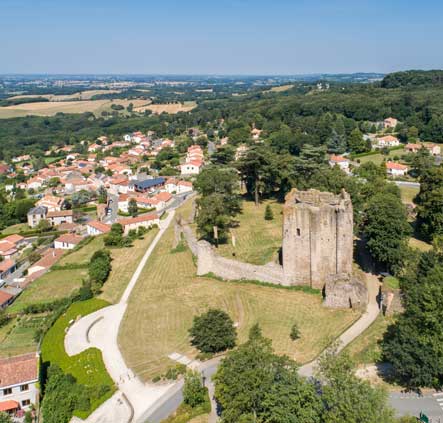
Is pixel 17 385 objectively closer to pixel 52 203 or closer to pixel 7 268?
pixel 7 268

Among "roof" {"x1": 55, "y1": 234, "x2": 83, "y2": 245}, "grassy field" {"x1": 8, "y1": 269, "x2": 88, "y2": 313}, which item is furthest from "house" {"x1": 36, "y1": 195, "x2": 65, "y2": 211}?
"grassy field" {"x1": 8, "y1": 269, "x2": 88, "y2": 313}

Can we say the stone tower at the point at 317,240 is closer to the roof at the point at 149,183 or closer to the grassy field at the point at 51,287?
the grassy field at the point at 51,287

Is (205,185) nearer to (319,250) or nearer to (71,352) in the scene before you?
(319,250)

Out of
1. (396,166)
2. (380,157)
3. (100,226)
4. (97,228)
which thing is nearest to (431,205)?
(396,166)

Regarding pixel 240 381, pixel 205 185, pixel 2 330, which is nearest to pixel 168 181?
pixel 205 185

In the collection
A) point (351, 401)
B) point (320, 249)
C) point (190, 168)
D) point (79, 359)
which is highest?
point (320, 249)
